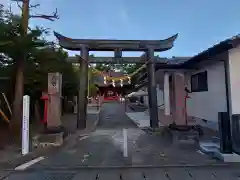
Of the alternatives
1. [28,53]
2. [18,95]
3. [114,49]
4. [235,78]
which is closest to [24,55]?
[28,53]

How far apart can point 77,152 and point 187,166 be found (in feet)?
12.2

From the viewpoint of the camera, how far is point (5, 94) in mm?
12453

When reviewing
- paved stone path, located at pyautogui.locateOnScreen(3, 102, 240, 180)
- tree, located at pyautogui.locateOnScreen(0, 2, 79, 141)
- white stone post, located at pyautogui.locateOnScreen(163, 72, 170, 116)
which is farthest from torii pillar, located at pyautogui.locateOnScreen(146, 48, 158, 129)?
tree, located at pyautogui.locateOnScreen(0, 2, 79, 141)

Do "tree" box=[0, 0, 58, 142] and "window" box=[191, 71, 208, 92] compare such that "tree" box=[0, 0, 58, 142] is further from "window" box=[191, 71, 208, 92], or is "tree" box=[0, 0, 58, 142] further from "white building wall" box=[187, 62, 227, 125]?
"window" box=[191, 71, 208, 92]

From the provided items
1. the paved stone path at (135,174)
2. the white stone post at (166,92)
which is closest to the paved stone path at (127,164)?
the paved stone path at (135,174)

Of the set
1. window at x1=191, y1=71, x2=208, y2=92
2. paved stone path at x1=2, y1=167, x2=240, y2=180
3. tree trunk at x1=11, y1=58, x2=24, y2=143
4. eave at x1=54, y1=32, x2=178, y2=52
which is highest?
eave at x1=54, y1=32, x2=178, y2=52

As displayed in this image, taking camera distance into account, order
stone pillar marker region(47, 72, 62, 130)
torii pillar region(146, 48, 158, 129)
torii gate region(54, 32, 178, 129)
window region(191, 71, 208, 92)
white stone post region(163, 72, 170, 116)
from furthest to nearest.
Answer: white stone post region(163, 72, 170, 116) < torii pillar region(146, 48, 158, 129) < torii gate region(54, 32, 178, 129) < window region(191, 71, 208, 92) < stone pillar marker region(47, 72, 62, 130)

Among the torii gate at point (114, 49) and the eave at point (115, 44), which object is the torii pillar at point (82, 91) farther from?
the eave at point (115, 44)

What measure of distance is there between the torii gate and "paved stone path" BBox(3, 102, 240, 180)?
445 cm

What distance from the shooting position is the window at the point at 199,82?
13.3 metres

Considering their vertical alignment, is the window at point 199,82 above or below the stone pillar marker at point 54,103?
above

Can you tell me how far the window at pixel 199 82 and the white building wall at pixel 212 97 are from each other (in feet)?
0.77

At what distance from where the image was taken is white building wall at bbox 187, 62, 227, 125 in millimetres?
11094

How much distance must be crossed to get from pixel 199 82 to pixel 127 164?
889 centimetres
